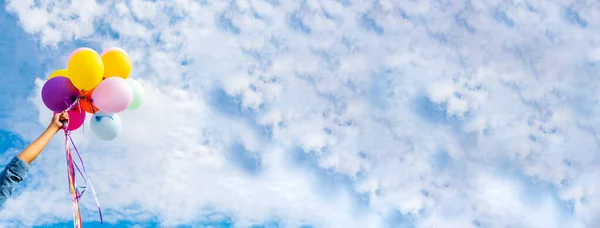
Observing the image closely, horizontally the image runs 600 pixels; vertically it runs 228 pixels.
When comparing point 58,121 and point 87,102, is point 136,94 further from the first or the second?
point 58,121

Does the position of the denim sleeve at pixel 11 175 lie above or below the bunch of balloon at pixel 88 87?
below

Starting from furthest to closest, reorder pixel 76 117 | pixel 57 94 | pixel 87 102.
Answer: pixel 87 102 < pixel 76 117 < pixel 57 94

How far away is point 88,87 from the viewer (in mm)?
7207

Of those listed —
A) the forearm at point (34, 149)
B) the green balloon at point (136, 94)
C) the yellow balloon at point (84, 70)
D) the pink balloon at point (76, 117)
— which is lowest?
the forearm at point (34, 149)

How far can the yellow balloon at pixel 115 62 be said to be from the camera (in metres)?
7.62

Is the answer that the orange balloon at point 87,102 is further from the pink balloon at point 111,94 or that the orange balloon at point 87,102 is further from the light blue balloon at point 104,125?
the light blue balloon at point 104,125

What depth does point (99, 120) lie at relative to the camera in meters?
7.80

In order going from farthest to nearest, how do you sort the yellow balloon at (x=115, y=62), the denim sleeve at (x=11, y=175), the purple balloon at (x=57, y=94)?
the yellow balloon at (x=115, y=62) < the purple balloon at (x=57, y=94) < the denim sleeve at (x=11, y=175)

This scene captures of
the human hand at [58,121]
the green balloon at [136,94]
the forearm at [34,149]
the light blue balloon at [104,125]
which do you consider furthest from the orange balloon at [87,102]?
the forearm at [34,149]

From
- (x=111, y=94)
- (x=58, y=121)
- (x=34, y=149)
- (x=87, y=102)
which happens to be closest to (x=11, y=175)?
(x=34, y=149)

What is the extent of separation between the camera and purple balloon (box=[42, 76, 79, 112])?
7047 millimetres

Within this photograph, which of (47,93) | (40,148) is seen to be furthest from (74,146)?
(40,148)

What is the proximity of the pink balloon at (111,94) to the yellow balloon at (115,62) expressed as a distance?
0.33 metres

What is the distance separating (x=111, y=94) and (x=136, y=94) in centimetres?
68
